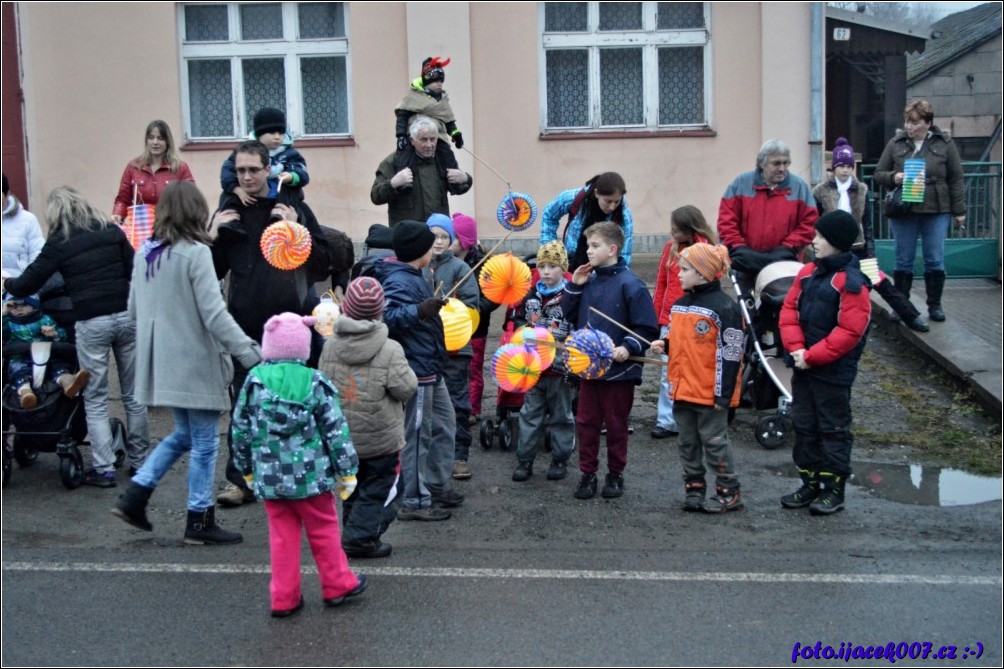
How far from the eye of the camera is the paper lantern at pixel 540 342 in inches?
279

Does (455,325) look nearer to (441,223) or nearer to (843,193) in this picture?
(441,223)

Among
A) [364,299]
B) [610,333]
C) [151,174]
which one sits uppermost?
[151,174]

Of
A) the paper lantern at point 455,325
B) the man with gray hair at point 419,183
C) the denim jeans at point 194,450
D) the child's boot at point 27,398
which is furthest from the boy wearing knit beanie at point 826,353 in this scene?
the child's boot at point 27,398

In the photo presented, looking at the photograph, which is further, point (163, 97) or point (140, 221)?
point (163, 97)

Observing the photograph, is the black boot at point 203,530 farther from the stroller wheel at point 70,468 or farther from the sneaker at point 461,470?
the sneaker at point 461,470

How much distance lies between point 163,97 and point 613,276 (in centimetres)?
903

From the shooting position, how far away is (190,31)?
1470 centimetres

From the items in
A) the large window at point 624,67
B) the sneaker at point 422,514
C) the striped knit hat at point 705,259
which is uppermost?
the large window at point 624,67

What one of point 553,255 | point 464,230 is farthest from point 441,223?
point 553,255

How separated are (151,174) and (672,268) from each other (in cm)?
414

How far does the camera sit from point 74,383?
7430 millimetres

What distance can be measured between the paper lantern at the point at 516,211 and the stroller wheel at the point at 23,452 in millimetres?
3519

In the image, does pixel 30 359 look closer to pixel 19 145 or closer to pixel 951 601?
pixel 951 601

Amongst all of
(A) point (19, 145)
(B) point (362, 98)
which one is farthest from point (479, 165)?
(A) point (19, 145)
